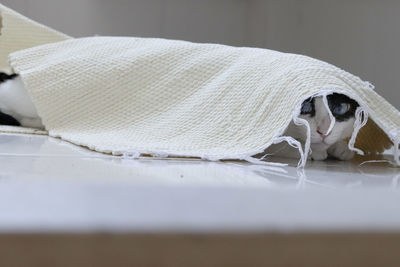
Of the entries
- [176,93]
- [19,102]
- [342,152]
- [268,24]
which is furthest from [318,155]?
[268,24]

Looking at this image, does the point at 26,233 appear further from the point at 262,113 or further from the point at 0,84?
the point at 0,84

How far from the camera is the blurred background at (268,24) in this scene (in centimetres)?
253

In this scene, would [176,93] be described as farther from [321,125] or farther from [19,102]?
[19,102]

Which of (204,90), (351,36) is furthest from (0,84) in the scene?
(351,36)

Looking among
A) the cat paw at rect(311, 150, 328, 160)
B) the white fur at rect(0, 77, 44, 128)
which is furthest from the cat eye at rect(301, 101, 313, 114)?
the white fur at rect(0, 77, 44, 128)

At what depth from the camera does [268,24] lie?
2785mm

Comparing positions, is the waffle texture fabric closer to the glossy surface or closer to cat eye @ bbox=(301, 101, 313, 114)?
cat eye @ bbox=(301, 101, 313, 114)

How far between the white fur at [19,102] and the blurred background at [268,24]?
3.77 ft

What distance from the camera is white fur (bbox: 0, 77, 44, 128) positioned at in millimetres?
1526

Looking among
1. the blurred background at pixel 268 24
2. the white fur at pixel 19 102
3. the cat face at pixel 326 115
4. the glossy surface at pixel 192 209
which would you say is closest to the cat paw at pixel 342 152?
the cat face at pixel 326 115

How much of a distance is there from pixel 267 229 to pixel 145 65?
1166mm

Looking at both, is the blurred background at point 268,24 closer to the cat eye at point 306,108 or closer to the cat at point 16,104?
the cat at point 16,104

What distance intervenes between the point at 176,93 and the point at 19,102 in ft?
1.74

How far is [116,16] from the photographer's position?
2.70m
